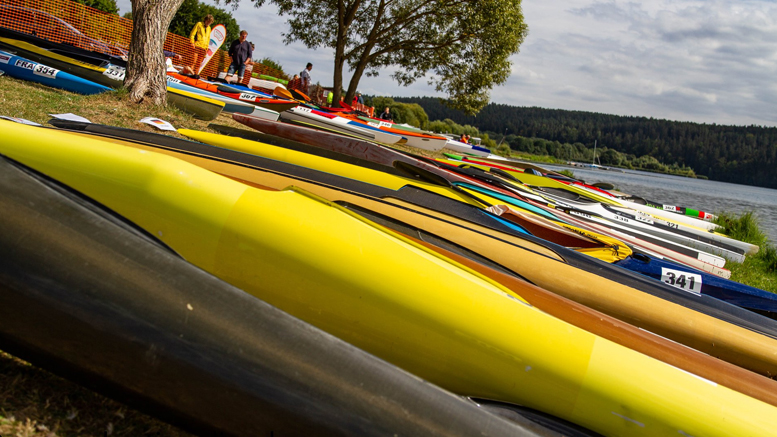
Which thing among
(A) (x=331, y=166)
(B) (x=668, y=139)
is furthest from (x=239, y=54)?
(B) (x=668, y=139)

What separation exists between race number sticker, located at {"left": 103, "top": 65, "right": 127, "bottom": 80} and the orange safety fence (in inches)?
195

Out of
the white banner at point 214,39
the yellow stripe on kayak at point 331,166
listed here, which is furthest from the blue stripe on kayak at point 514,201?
the white banner at point 214,39

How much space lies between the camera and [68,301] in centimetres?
127

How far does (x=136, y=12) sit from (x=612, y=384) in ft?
21.6

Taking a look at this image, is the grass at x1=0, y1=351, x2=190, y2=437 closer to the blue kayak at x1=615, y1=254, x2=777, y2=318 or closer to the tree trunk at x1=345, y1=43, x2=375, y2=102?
the blue kayak at x1=615, y1=254, x2=777, y2=318

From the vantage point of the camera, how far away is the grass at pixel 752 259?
6.32 m

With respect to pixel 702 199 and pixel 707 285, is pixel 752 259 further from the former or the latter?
pixel 702 199

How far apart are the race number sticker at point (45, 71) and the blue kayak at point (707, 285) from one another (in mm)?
7471

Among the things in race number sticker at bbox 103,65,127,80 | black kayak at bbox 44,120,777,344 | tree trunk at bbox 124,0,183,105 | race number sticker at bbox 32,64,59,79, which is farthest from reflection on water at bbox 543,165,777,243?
race number sticker at bbox 32,64,59,79

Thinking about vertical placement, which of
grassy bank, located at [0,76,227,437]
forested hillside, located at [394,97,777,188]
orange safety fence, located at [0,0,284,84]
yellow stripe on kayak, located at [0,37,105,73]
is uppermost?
forested hillside, located at [394,97,777,188]

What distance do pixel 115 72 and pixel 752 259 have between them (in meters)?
10.3

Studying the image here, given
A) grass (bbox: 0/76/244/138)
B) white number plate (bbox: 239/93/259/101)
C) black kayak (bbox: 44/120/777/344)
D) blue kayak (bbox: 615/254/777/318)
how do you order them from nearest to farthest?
1. black kayak (bbox: 44/120/777/344)
2. blue kayak (bbox: 615/254/777/318)
3. grass (bbox: 0/76/244/138)
4. white number plate (bbox: 239/93/259/101)

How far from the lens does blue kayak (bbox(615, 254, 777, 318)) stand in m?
3.71

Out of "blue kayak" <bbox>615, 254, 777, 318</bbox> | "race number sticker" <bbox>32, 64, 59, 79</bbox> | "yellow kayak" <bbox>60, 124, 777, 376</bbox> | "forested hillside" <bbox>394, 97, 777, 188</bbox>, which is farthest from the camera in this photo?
"forested hillside" <bbox>394, 97, 777, 188</bbox>
